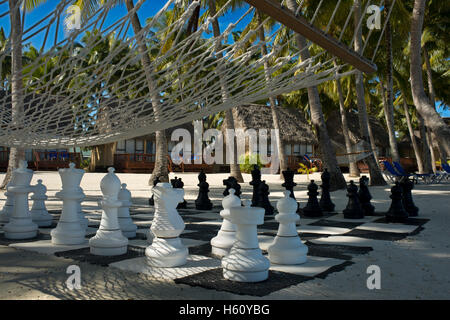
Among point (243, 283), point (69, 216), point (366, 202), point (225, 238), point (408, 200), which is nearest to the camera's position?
point (243, 283)

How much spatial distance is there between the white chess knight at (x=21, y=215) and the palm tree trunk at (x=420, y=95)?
396cm

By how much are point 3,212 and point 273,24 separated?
37.6 feet

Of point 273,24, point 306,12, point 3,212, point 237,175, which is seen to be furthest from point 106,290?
point 273,24

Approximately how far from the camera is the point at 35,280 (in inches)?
71.9

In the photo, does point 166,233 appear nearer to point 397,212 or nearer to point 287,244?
point 287,244

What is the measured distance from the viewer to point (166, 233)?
2109mm

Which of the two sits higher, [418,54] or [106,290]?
[418,54]

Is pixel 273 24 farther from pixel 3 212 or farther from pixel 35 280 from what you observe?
pixel 35 280

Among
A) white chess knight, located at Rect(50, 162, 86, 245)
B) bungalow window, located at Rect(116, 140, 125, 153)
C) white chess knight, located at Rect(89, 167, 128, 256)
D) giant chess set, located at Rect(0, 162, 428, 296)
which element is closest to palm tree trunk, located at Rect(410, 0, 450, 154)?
giant chess set, located at Rect(0, 162, 428, 296)

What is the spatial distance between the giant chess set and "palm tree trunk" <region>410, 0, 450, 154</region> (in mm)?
811

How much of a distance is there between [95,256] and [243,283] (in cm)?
101

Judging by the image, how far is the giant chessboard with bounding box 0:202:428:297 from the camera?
1.84 meters

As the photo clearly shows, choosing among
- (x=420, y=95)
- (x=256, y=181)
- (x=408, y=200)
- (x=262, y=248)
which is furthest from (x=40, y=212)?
(x=420, y=95)

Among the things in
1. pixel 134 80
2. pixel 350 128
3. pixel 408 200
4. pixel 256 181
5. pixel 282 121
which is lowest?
pixel 408 200
